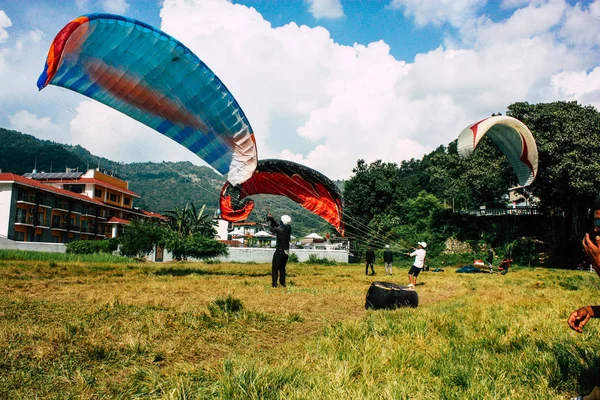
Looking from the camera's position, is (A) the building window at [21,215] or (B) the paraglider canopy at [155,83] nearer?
(B) the paraglider canopy at [155,83]

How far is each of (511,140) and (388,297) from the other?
9.47 metres

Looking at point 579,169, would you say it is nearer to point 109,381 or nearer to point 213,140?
point 213,140

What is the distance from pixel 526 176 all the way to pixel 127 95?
13.0 meters

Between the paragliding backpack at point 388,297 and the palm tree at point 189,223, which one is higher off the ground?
the palm tree at point 189,223

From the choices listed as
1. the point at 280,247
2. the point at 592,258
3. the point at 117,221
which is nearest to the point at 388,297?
the point at 280,247

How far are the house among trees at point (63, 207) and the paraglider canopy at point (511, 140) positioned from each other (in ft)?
159

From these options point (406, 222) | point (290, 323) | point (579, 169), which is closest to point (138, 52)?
point (290, 323)

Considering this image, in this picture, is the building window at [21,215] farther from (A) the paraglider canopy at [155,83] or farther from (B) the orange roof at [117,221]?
(A) the paraglider canopy at [155,83]

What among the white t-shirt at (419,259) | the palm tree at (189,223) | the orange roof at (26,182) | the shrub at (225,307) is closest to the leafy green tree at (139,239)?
the palm tree at (189,223)

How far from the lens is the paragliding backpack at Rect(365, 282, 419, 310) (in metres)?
7.37

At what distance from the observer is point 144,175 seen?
555 feet

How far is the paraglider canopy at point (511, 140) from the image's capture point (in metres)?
11.9

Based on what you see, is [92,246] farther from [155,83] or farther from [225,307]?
[225,307]

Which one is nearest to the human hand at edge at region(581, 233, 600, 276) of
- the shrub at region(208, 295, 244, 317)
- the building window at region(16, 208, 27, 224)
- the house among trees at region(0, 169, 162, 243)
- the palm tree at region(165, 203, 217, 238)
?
the shrub at region(208, 295, 244, 317)
